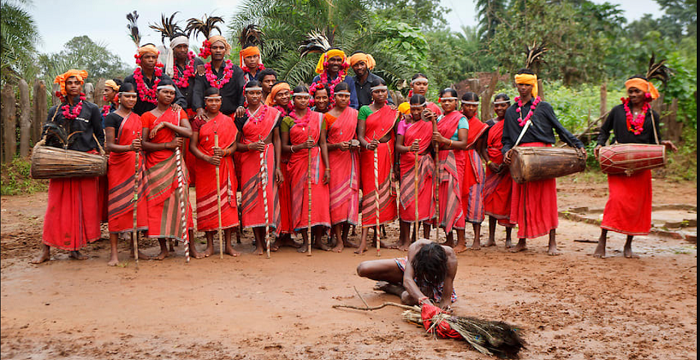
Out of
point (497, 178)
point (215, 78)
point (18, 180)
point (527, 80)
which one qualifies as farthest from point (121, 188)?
point (527, 80)

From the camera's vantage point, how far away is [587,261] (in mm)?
6867

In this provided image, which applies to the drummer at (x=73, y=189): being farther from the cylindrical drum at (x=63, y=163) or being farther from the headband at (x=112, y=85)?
the headband at (x=112, y=85)

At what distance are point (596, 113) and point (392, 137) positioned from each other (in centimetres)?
1071

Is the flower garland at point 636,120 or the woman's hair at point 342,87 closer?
the flower garland at point 636,120

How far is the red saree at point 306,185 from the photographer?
716 cm

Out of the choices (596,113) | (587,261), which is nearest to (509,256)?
(587,261)

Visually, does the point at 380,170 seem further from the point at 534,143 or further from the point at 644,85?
the point at 644,85

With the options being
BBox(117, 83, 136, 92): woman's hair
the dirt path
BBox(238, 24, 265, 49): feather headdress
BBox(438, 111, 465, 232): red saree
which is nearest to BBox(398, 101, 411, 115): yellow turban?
BBox(438, 111, 465, 232): red saree

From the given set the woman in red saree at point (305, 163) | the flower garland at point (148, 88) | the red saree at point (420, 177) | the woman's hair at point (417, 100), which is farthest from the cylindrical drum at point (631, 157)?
the flower garland at point (148, 88)

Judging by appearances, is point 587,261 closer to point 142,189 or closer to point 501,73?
point 142,189

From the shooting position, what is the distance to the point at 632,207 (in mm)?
6969

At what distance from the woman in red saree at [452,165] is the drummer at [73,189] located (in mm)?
3943

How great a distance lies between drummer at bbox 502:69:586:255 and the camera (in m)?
7.26

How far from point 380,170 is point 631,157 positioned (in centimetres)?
289
